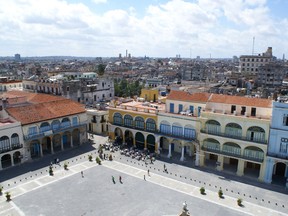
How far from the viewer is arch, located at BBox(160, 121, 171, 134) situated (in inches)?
2031

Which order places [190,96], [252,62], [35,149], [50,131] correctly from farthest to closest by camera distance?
[252,62]
[35,149]
[50,131]
[190,96]

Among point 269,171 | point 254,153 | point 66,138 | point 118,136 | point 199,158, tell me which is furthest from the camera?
point 66,138

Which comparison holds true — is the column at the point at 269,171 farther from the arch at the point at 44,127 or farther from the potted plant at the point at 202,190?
the arch at the point at 44,127

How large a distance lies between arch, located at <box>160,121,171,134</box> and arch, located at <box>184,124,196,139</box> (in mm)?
3477

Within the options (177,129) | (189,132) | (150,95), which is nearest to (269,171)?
(189,132)

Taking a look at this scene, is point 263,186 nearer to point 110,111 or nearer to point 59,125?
point 110,111

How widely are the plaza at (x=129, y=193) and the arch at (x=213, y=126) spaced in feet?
23.1

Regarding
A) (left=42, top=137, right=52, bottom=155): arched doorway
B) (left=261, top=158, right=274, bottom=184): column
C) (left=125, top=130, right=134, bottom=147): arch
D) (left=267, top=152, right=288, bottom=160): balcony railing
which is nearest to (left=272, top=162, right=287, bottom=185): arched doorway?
(left=261, top=158, right=274, bottom=184): column

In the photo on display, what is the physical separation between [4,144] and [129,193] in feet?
75.7

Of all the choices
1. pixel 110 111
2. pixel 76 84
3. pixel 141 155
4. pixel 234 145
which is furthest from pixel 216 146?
pixel 76 84

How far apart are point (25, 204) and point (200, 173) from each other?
86.7ft

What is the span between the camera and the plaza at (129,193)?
35062 millimetres

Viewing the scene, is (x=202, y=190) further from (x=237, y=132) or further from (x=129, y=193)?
(x=237, y=132)

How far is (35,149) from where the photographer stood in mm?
54156
